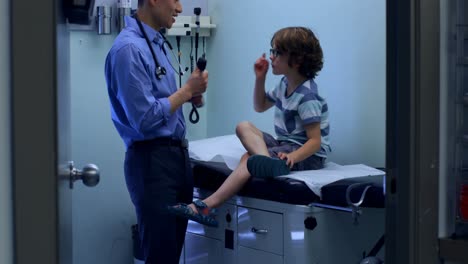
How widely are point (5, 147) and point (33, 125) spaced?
0.06 m

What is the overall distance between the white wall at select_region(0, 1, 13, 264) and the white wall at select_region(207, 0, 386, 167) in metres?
2.58

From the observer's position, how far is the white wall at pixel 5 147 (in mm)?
1264

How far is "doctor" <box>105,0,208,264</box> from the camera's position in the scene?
3.12m

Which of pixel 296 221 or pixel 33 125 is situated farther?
pixel 296 221

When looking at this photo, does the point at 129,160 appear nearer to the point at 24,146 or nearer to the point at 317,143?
the point at 317,143

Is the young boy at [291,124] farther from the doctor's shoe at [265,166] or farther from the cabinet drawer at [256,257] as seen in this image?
the cabinet drawer at [256,257]

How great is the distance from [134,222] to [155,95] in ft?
4.51

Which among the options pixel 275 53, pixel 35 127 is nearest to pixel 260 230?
pixel 275 53

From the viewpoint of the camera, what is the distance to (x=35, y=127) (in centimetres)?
129

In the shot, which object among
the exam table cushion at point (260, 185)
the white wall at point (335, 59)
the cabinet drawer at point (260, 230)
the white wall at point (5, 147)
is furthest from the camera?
the white wall at point (335, 59)

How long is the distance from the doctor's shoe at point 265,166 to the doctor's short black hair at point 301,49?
51 cm

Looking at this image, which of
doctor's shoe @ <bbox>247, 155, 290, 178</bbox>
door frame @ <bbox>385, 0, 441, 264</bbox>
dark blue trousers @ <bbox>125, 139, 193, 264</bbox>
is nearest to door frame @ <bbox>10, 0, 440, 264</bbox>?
Answer: door frame @ <bbox>385, 0, 441, 264</bbox>

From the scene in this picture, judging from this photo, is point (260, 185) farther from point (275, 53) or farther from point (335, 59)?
point (335, 59)

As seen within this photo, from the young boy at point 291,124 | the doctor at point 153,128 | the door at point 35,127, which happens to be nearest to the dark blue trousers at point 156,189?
the doctor at point 153,128
